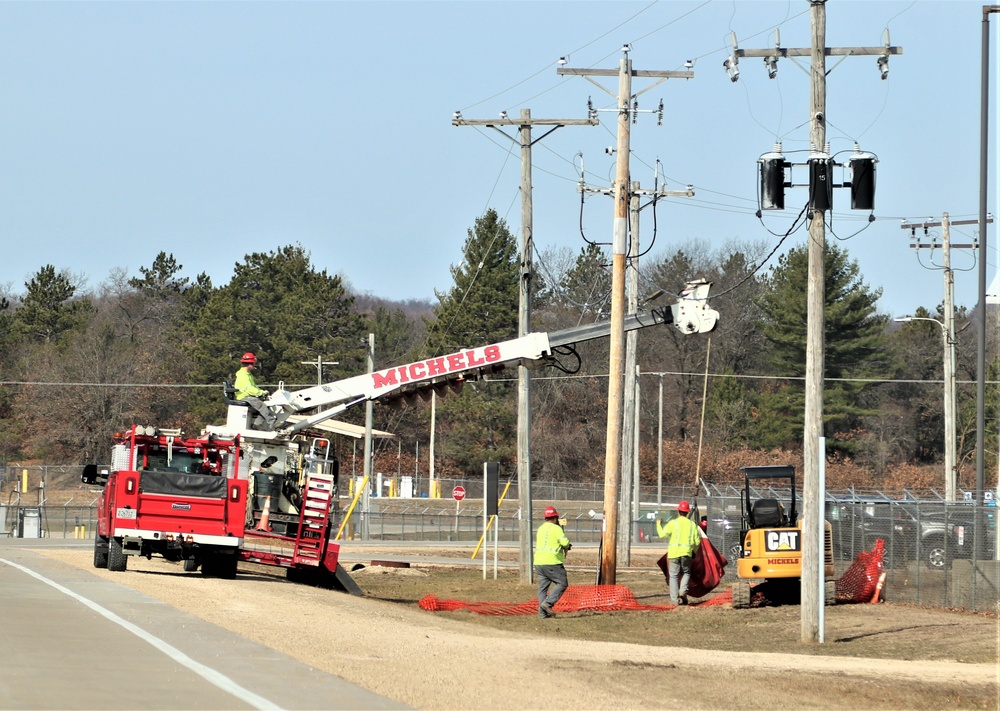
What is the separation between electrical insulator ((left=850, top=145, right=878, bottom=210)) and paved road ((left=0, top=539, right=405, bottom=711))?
34.6 ft

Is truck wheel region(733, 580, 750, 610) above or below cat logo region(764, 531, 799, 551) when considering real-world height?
below

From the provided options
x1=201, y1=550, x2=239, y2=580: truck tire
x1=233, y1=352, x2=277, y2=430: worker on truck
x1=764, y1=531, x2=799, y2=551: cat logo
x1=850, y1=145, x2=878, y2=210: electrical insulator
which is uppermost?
x1=850, y1=145, x2=878, y2=210: electrical insulator

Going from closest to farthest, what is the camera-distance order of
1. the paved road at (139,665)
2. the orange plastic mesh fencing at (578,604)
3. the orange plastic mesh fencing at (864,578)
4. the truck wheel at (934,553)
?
the paved road at (139,665), the orange plastic mesh fencing at (578,604), the orange plastic mesh fencing at (864,578), the truck wheel at (934,553)

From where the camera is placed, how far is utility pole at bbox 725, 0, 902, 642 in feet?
63.5

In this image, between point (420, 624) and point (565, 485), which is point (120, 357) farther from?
point (420, 624)

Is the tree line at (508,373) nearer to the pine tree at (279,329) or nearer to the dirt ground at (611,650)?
the pine tree at (279,329)

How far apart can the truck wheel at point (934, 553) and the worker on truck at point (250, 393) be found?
1228 cm

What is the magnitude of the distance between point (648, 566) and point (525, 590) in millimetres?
12697

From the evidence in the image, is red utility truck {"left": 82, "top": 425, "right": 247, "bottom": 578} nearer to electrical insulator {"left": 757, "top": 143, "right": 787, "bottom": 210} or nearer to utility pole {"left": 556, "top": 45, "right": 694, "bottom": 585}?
utility pole {"left": 556, "top": 45, "right": 694, "bottom": 585}

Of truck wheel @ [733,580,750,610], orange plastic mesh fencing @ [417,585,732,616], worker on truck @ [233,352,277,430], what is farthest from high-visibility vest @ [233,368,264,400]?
truck wheel @ [733,580,750,610]

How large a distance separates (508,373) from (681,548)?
58757 mm

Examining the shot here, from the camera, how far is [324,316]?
268 feet

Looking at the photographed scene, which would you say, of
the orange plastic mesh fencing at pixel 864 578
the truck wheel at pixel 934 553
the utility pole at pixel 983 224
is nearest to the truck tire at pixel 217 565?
the orange plastic mesh fencing at pixel 864 578

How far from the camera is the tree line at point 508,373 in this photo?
7844 centimetres
